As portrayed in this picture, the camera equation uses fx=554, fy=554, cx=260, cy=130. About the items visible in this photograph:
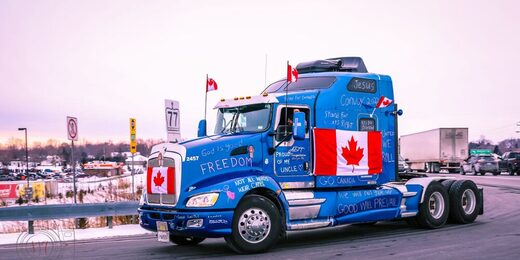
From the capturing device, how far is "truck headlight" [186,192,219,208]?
8.94 meters

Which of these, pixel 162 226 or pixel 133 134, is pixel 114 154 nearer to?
pixel 133 134

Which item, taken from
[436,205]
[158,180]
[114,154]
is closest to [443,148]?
[436,205]

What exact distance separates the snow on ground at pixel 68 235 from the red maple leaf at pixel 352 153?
17.7ft

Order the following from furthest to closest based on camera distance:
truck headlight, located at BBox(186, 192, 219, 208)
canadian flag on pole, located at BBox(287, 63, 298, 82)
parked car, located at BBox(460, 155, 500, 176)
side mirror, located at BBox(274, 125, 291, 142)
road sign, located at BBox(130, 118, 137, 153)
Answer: parked car, located at BBox(460, 155, 500, 176) → road sign, located at BBox(130, 118, 137, 153) → canadian flag on pole, located at BBox(287, 63, 298, 82) → side mirror, located at BBox(274, 125, 291, 142) → truck headlight, located at BBox(186, 192, 219, 208)

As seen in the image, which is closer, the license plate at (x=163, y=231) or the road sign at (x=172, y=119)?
the license plate at (x=163, y=231)

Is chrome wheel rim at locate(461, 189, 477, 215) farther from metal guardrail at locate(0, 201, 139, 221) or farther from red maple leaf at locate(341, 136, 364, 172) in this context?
metal guardrail at locate(0, 201, 139, 221)

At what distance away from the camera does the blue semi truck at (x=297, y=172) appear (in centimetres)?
916

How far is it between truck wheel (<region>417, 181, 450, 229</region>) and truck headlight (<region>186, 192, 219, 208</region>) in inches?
219

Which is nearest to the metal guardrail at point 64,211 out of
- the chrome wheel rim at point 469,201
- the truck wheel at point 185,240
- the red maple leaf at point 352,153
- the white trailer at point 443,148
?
the truck wheel at point 185,240

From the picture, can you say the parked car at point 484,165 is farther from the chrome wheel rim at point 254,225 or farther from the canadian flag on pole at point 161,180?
the canadian flag on pole at point 161,180

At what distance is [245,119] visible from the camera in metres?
10.4

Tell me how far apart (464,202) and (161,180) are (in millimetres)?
7736

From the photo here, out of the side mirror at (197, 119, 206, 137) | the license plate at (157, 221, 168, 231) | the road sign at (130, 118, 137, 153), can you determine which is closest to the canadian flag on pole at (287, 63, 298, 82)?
the side mirror at (197, 119, 206, 137)

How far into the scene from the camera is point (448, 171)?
54250mm
